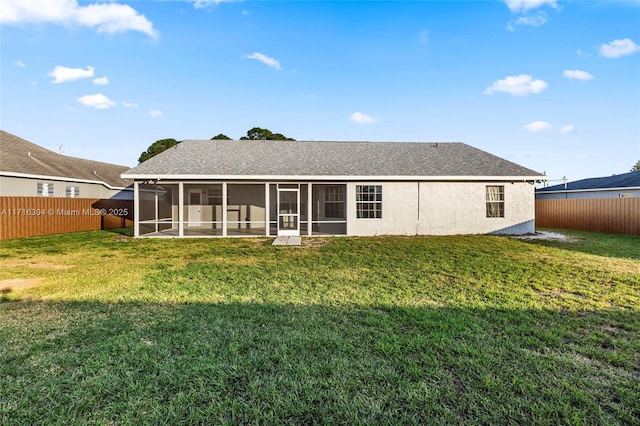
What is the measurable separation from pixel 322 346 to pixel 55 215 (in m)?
17.9

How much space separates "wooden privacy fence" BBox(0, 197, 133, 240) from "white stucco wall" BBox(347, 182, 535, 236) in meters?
14.7

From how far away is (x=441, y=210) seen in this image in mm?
14102

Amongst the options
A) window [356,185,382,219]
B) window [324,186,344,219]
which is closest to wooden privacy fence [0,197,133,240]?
window [324,186,344,219]

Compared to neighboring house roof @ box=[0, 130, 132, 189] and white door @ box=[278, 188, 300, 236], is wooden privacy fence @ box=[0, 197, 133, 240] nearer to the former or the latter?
neighboring house roof @ box=[0, 130, 132, 189]

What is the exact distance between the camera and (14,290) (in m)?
5.53

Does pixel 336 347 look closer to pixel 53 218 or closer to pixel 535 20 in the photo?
pixel 535 20

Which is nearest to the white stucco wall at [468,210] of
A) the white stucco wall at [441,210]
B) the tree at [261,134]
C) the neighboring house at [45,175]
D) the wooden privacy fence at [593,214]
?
the white stucco wall at [441,210]

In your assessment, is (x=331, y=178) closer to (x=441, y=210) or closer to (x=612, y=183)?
(x=441, y=210)

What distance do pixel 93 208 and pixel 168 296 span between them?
16.5 meters

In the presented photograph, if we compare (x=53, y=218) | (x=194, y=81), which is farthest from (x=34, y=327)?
(x=194, y=81)

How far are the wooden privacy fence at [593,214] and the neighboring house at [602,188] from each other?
3.71m

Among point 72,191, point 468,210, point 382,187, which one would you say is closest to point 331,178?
point 382,187

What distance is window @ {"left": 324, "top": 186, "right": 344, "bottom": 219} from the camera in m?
15.0

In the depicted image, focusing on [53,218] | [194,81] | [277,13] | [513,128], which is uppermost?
[277,13]
